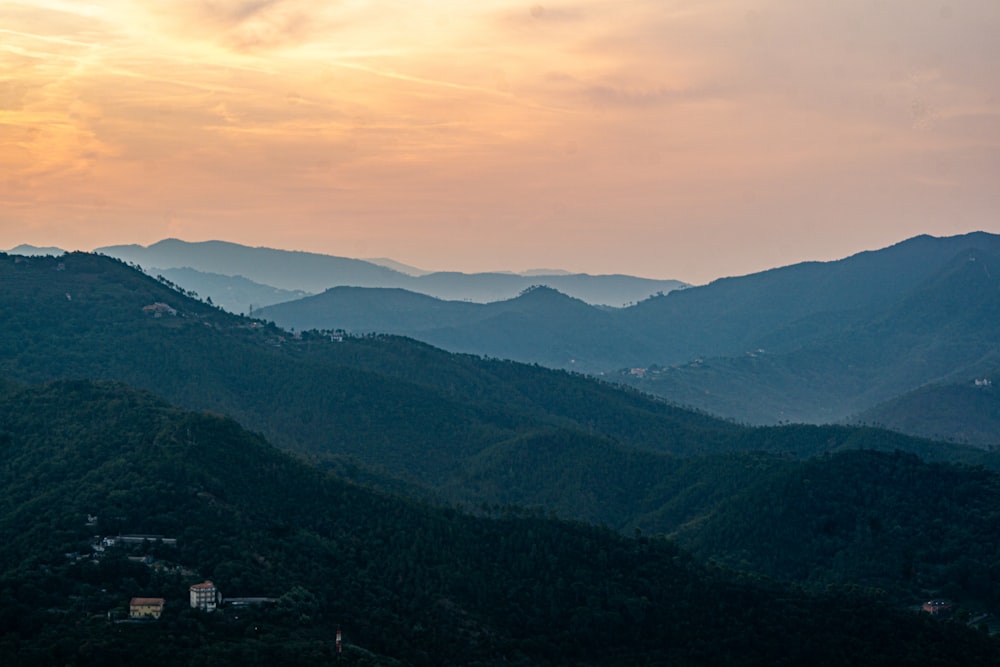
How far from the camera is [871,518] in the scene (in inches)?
4186

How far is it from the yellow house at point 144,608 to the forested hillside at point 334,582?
532 mm

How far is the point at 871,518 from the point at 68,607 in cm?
6759

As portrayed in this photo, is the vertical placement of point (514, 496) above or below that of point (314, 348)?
below

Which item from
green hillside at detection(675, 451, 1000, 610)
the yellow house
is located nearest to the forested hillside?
the yellow house

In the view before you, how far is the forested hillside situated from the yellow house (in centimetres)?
53

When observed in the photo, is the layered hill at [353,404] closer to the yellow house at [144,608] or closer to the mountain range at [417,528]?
the mountain range at [417,528]

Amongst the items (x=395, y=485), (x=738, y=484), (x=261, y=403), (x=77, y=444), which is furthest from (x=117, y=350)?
(x=738, y=484)

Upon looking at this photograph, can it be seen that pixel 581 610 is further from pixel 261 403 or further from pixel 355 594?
pixel 261 403

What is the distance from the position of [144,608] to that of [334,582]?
568 inches

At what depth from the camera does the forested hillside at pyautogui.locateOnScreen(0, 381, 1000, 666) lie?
207ft

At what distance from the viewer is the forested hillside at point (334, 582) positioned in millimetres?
63094

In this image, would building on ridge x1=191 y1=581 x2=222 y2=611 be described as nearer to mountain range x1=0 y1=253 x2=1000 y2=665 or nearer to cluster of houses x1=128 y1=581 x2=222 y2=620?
cluster of houses x1=128 y1=581 x2=222 y2=620

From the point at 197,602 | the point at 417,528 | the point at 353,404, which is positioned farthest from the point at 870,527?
the point at 353,404

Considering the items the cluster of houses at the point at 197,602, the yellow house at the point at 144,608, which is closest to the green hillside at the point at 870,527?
the cluster of houses at the point at 197,602
